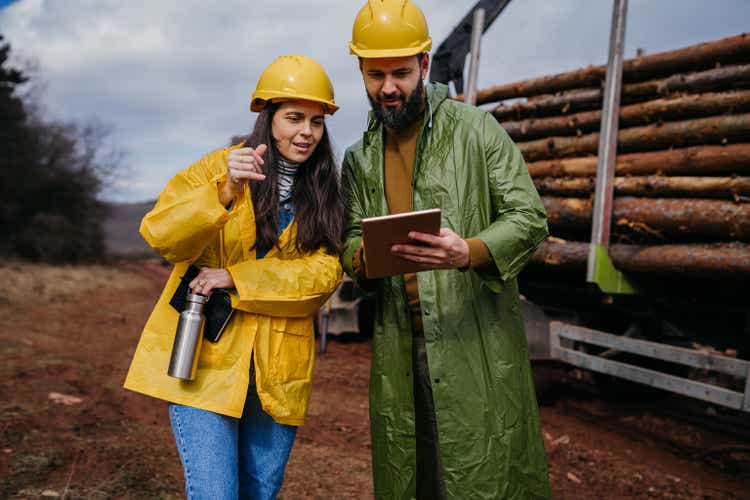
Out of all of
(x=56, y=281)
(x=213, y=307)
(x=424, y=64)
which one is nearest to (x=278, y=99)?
(x=424, y=64)

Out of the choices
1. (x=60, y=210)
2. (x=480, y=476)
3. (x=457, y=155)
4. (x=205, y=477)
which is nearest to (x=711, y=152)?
(x=457, y=155)

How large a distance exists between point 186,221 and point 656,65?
4.56m

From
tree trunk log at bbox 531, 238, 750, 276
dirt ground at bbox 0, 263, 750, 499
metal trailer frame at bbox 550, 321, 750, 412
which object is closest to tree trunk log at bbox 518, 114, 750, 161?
tree trunk log at bbox 531, 238, 750, 276

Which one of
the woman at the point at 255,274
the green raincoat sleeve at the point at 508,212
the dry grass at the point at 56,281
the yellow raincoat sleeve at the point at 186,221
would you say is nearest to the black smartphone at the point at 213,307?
the woman at the point at 255,274

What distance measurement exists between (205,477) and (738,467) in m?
4.64

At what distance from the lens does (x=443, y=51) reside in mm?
7305

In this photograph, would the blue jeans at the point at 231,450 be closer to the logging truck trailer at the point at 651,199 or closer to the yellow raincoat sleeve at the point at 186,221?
the yellow raincoat sleeve at the point at 186,221

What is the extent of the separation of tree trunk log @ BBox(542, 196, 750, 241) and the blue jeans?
3655 millimetres

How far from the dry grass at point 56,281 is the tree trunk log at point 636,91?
11389 mm

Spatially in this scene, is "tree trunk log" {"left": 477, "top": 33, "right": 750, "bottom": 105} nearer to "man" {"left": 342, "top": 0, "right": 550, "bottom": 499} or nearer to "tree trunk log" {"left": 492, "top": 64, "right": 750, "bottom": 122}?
"tree trunk log" {"left": 492, "top": 64, "right": 750, "bottom": 122}

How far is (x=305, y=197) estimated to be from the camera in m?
2.65

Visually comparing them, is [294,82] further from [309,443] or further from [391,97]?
[309,443]

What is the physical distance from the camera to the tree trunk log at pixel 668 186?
4.66m

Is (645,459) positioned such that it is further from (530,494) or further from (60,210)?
(60,210)
